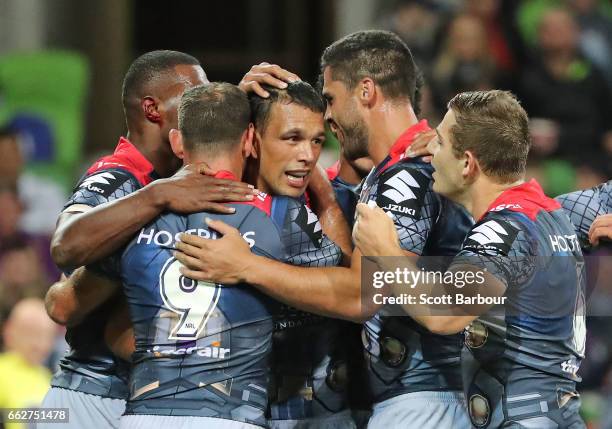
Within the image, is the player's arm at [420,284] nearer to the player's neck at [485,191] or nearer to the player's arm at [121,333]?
the player's neck at [485,191]

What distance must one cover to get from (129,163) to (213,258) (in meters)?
0.95

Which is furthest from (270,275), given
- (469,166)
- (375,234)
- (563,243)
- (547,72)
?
(547,72)

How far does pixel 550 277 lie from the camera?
3.83 metres

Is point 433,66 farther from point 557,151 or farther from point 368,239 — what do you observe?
point 368,239

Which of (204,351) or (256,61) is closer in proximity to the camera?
(204,351)

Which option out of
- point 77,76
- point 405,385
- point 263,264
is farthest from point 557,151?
point 263,264

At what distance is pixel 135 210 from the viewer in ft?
12.3

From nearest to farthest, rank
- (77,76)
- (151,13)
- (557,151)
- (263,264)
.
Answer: (263,264)
(557,151)
(77,76)
(151,13)

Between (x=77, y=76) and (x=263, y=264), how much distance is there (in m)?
6.92

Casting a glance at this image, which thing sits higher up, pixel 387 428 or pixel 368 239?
pixel 368 239

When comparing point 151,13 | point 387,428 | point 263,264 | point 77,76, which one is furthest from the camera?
point 151,13

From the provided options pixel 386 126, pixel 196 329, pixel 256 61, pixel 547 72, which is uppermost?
pixel 256 61

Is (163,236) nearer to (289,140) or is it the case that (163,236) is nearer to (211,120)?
(211,120)

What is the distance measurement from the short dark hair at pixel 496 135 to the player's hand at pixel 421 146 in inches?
11.0
